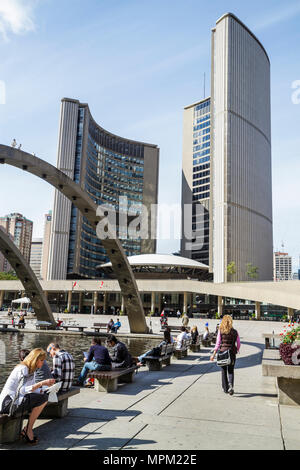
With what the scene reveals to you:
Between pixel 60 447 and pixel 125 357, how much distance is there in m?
4.52

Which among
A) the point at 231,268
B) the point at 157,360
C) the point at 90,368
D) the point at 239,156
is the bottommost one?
the point at 157,360

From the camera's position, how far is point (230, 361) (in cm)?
794

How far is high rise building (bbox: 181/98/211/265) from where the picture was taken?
122m

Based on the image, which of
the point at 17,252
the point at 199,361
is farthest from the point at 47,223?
the point at 199,361

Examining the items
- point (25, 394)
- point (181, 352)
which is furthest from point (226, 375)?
point (181, 352)

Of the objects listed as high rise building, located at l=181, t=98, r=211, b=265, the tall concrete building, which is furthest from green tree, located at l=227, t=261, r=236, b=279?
high rise building, located at l=181, t=98, r=211, b=265

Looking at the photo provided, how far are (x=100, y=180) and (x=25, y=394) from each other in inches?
4645

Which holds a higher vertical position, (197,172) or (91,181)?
(197,172)

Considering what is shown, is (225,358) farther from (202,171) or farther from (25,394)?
(202,171)

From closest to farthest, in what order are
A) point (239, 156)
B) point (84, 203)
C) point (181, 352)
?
point (181, 352), point (84, 203), point (239, 156)

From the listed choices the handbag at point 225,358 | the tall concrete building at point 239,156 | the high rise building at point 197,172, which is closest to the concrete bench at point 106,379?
the handbag at point 225,358

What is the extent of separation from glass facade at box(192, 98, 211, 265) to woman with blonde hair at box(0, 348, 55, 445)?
4516 inches

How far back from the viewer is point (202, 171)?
124 meters
